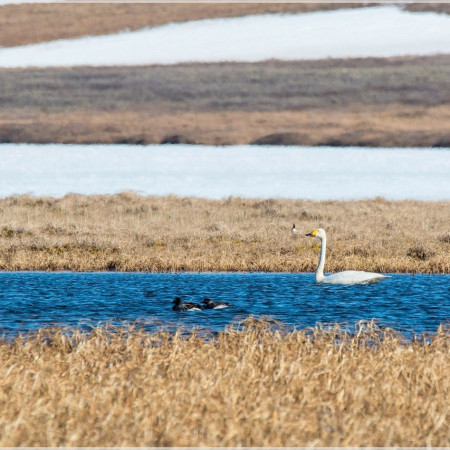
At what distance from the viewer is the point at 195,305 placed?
19.9 m

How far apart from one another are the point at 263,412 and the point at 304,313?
36.6 ft

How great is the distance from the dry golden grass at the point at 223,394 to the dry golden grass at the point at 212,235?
45.4 feet

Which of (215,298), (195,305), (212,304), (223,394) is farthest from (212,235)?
(223,394)

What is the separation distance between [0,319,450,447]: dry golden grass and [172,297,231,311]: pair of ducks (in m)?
5.87

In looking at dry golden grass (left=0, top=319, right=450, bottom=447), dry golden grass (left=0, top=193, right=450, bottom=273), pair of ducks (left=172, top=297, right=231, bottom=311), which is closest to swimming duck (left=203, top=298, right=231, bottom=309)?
pair of ducks (left=172, top=297, right=231, bottom=311)

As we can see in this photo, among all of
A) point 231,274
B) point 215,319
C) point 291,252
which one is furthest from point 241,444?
point 291,252

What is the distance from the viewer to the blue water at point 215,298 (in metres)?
19.0

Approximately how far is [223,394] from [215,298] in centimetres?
1240

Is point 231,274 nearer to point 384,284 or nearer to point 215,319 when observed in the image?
point 384,284

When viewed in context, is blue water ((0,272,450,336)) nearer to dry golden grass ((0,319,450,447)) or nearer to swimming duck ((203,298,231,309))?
swimming duck ((203,298,231,309))

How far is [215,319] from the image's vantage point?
19.0 m

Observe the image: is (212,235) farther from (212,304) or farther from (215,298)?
(212,304)

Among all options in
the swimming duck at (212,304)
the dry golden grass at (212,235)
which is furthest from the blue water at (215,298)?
the dry golden grass at (212,235)

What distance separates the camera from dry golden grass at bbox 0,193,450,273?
2758cm
